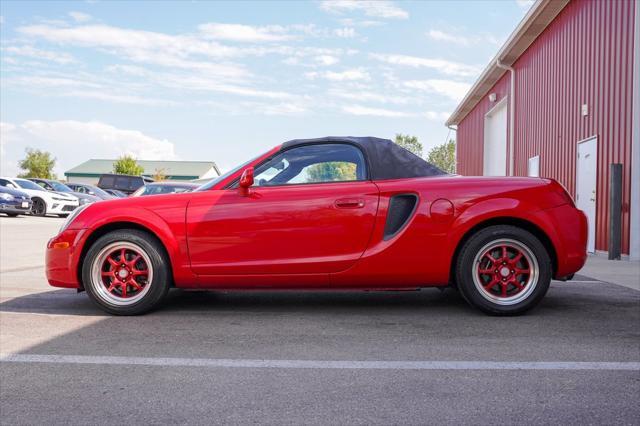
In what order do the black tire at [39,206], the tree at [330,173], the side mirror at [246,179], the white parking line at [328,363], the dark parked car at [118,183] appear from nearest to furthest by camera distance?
the white parking line at [328,363], the side mirror at [246,179], the tree at [330,173], the black tire at [39,206], the dark parked car at [118,183]

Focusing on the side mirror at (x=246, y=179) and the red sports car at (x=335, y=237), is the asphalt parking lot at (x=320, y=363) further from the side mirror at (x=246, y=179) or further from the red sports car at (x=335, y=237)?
the side mirror at (x=246, y=179)

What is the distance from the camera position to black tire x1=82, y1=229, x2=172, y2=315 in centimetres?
474

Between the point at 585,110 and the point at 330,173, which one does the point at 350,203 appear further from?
the point at 585,110

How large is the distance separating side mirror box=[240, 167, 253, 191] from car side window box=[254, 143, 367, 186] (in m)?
0.19

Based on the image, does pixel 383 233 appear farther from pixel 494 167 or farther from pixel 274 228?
pixel 494 167

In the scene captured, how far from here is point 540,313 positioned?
484 centimetres

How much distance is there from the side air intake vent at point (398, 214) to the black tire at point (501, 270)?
50cm

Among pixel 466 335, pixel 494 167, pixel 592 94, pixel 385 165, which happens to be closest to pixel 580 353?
pixel 466 335

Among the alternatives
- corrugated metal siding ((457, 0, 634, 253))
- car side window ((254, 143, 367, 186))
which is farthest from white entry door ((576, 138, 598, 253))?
car side window ((254, 143, 367, 186))

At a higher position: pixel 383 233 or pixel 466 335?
pixel 383 233

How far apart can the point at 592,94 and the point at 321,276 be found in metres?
8.94

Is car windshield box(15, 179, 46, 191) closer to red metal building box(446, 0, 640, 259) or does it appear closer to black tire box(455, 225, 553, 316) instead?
red metal building box(446, 0, 640, 259)

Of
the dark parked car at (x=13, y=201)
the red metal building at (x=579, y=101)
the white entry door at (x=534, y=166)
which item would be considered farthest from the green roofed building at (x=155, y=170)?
the white entry door at (x=534, y=166)

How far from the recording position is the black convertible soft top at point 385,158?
484 centimetres
